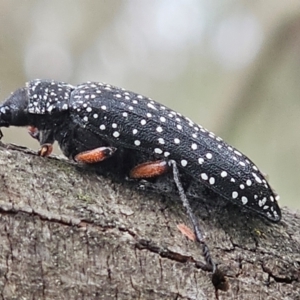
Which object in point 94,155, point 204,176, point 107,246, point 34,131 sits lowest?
point 107,246

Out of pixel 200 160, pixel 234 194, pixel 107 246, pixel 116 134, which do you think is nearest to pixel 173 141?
pixel 200 160

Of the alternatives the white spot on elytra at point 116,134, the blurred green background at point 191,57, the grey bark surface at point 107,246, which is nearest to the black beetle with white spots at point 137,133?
the white spot on elytra at point 116,134

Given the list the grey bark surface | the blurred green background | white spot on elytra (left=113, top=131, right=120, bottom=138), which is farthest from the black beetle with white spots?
the blurred green background

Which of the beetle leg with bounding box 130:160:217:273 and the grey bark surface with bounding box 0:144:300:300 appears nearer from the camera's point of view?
the grey bark surface with bounding box 0:144:300:300

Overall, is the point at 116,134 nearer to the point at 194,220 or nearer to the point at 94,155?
the point at 94,155

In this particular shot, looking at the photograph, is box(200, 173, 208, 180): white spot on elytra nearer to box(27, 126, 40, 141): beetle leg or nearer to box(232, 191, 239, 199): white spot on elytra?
box(232, 191, 239, 199): white spot on elytra
